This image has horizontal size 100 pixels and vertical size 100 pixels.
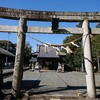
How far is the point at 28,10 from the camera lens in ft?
31.3

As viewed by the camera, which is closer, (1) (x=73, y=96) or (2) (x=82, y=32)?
(1) (x=73, y=96)

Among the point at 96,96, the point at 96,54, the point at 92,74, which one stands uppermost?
the point at 96,54

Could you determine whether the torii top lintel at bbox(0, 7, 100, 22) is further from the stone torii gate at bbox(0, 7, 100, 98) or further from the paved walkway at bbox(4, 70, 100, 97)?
the paved walkway at bbox(4, 70, 100, 97)

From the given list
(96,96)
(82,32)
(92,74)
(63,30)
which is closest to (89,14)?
(82,32)

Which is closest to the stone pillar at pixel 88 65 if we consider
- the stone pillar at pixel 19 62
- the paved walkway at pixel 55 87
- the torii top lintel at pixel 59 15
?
the torii top lintel at pixel 59 15

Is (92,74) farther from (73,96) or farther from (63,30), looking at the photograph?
(63,30)

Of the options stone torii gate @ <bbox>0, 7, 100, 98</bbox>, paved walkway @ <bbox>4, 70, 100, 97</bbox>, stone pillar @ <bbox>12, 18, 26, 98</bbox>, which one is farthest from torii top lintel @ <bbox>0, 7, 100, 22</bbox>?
paved walkway @ <bbox>4, 70, 100, 97</bbox>

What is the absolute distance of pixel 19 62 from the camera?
29.9ft

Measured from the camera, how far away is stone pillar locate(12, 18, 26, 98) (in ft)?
29.2

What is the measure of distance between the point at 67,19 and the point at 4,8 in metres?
3.24

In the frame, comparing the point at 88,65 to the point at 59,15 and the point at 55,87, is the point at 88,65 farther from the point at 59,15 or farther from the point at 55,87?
the point at 55,87

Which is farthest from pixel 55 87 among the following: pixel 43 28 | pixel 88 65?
pixel 43 28

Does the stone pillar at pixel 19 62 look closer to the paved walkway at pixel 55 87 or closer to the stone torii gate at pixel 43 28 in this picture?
the stone torii gate at pixel 43 28

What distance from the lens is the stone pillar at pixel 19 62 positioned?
8.90 meters
